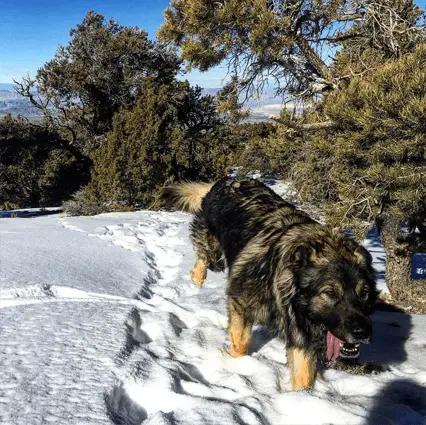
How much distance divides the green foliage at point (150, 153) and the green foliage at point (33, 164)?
5.50 m

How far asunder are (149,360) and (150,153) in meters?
10.7

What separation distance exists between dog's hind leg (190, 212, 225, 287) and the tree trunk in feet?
7.16

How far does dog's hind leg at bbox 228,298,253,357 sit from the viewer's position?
3730mm

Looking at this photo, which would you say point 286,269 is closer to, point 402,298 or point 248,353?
A: point 248,353

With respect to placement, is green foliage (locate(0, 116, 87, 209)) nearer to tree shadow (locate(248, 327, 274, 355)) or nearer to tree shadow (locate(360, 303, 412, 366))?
tree shadow (locate(248, 327, 274, 355))

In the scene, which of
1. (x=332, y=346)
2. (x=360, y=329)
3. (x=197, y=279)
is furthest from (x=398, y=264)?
(x=360, y=329)

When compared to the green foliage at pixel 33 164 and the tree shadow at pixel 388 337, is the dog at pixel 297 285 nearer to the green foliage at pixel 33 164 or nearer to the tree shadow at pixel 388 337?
the tree shadow at pixel 388 337

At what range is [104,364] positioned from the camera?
2.98m

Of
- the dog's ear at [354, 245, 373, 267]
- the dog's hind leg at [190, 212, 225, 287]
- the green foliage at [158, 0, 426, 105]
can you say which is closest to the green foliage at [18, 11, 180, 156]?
the green foliage at [158, 0, 426, 105]

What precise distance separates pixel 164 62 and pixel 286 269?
15952 millimetres

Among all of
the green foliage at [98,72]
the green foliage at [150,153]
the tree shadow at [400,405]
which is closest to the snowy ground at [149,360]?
the tree shadow at [400,405]

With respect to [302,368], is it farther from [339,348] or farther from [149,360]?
[149,360]

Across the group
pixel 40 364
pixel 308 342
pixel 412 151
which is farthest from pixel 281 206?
pixel 40 364

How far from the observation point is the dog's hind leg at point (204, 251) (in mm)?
5457
